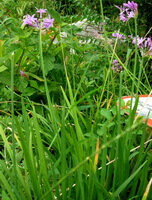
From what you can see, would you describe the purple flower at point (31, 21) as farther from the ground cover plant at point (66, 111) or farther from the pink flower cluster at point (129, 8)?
the pink flower cluster at point (129, 8)

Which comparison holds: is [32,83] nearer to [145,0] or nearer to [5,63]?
[5,63]

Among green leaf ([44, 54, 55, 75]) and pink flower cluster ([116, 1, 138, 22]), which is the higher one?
pink flower cluster ([116, 1, 138, 22])

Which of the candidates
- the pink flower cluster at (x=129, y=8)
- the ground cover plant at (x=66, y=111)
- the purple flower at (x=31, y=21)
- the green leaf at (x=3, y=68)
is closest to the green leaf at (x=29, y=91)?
the ground cover plant at (x=66, y=111)

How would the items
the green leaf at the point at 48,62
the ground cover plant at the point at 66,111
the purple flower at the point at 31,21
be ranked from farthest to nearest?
the green leaf at the point at 48,62 → the purple flower at the point at 31,21 → the ground cover plant at the point at 66,111

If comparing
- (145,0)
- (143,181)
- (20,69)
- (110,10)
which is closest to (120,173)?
(143,181)

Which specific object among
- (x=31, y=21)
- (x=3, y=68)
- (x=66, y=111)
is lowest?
(x=66, y=111)

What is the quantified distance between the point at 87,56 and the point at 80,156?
1.06 meters

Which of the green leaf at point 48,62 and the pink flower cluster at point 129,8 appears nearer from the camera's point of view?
the pink flower cluster at point 129,8

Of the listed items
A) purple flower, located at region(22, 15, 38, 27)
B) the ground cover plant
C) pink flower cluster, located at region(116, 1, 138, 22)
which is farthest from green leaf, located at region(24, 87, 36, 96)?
pink flower cluster, located at region(116, 1, 138, 22)

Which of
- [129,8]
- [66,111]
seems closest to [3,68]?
[66,111]

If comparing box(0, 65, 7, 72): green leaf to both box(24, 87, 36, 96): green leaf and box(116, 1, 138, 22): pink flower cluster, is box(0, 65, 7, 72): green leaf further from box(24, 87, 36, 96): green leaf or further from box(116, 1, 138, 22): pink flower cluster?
box(116, 1, 138, 22): pink flower cluster

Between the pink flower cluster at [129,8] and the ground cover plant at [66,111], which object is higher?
the pink flower cluster at [129,8]

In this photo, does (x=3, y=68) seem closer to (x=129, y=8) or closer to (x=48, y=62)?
(x=48, y=62)

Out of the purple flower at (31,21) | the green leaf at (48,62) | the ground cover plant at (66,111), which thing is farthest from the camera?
the green leaf at (48,62)
